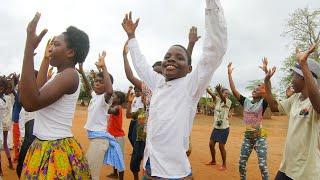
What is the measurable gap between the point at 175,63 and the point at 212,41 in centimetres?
46

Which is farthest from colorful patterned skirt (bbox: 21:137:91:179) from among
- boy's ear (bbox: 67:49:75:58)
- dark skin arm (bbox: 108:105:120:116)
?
dark skin arm (bbox: 108:105:120:116)

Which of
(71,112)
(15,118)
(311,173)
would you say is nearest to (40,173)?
(71,112)

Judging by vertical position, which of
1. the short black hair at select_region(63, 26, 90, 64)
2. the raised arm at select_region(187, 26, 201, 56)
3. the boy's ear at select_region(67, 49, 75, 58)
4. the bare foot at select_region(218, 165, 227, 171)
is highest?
the raised arm at select_region(187, 26, 201, 56)

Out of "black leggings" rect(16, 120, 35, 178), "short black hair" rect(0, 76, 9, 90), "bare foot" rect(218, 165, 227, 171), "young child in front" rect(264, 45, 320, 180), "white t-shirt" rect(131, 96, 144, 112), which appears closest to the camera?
"young child in front" rect(264, 45, 320, 180)

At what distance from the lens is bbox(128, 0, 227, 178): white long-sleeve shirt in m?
3.20

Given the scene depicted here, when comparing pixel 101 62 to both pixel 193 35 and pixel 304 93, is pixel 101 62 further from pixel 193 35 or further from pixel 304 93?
pixel 304 93

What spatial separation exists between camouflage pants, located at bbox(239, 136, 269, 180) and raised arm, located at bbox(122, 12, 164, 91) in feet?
Answer: 13.5

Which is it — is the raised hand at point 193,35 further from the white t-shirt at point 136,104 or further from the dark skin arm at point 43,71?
the white t-shirt at point 136,104

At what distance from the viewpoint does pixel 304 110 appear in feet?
14.7

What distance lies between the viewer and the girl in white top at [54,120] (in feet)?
10.3

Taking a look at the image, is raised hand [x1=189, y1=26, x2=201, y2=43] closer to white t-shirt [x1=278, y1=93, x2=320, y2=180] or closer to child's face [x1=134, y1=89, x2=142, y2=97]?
white t-shirt [x1=278, y1=93, x2=320, y2=180]

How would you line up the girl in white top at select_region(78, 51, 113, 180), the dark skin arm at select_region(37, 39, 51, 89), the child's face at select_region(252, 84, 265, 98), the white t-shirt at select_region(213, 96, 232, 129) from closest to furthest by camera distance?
1. the dark skin arm at select_region(37, 39, 51, 89)
2. the girl in white top at select_region(78, 51, 113, 180)
3. the child's face at select_region(252, 84, 265, 98)
4. the white t-shirt at select_region(213, 96, 232, 129)

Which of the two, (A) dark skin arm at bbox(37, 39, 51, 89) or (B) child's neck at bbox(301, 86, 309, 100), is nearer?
(A) dark skin arm at bbox(37, 39, 51, 89)

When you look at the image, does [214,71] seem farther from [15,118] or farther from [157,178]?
[15,118]
